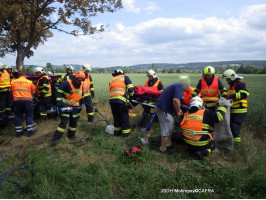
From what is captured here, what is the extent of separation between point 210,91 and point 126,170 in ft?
10.9

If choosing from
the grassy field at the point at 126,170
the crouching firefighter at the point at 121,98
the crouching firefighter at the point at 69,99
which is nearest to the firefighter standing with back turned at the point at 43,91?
the grassy field at the point at 126,170

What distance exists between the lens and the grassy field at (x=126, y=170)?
2.87 meters

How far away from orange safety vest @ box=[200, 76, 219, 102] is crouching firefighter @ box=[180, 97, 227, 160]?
1172 millimetres

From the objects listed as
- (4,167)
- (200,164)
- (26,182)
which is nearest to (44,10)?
(4,167)

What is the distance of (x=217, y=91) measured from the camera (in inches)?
194

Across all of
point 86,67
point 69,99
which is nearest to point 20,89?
point 69,99

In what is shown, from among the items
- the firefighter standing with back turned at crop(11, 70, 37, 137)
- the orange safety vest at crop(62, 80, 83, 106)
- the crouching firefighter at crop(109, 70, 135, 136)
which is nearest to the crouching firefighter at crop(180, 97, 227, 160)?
the crouching firefighter at crop(109, 70, 135, 136)

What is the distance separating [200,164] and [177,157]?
1.81 feet

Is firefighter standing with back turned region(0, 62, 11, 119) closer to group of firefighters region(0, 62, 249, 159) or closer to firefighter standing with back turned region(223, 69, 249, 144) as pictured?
group of firefighters region(0, 62, 249, 159)

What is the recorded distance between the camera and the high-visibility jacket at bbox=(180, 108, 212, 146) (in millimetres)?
3639

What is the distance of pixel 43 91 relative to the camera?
261 inches

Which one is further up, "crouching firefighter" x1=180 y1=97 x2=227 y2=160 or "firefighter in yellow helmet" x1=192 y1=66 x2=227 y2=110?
"firefighter in yellow helmet" x1=192 y1=66 x2=227 y2=110

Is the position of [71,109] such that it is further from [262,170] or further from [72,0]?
[72,0]

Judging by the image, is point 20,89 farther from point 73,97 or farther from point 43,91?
point 73,97
